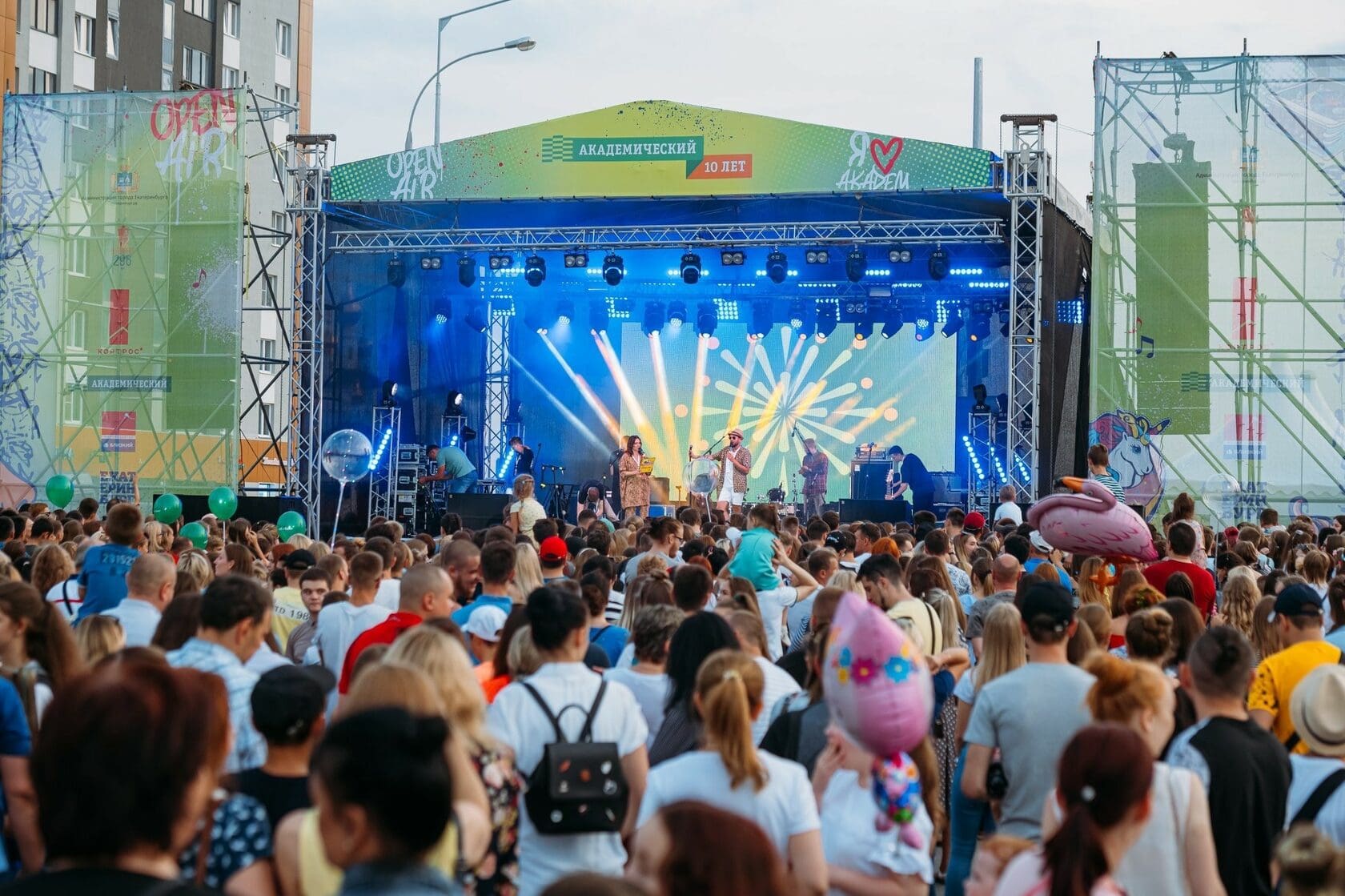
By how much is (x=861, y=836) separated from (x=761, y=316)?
19640 mm

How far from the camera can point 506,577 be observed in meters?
6.28

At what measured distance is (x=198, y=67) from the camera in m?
43.3

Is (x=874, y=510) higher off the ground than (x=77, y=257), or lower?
lower

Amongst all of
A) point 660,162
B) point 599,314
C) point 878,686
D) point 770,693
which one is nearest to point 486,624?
point 770,693

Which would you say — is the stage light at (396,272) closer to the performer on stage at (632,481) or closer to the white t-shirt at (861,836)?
the performer on stage at (632,481)

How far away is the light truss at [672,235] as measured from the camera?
18875 mm

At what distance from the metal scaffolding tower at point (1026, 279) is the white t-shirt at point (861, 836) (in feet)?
45.8

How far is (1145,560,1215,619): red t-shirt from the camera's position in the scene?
757cm

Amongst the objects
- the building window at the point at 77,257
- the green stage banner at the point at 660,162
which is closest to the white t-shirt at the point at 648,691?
the green stage banner at the point at 660,162

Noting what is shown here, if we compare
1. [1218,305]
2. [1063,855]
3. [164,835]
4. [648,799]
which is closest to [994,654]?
[648,799]

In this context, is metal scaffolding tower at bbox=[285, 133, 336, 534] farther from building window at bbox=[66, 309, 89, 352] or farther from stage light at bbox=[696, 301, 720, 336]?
stage light at bbox=[696, 301, 720, 336]

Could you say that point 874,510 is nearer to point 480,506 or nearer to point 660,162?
point 480,506

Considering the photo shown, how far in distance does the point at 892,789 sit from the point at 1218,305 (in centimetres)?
1545

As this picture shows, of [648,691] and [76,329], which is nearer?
[648,691]
